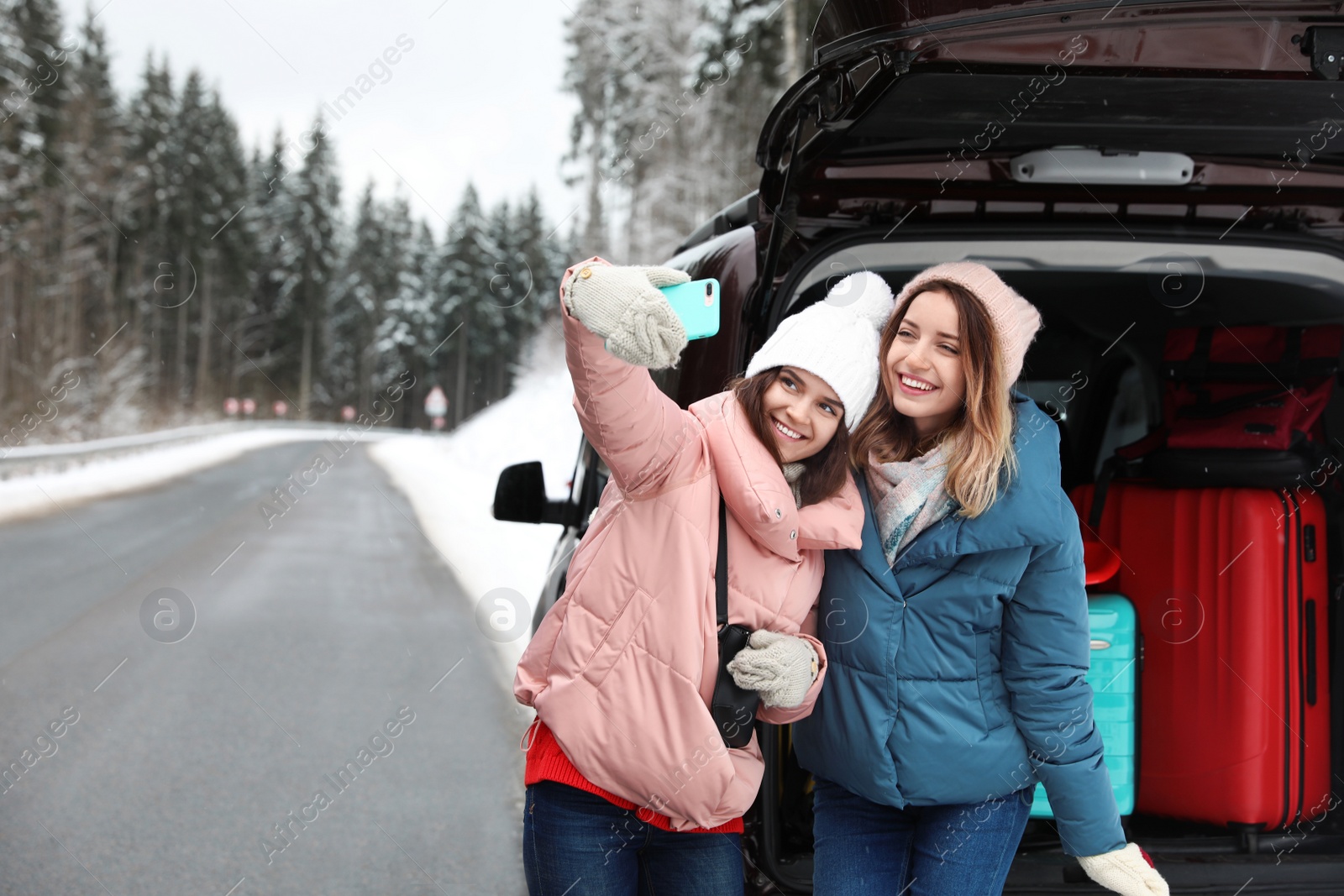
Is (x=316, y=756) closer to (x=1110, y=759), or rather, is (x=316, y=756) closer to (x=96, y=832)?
(x=96, y=832)

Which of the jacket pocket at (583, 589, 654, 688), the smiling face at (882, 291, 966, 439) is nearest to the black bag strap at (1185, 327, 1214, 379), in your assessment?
the smiling face at (882, 291, 966, 439)

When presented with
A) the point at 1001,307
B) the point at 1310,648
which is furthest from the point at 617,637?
the point at 1310,648

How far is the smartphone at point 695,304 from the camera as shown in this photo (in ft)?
5.70

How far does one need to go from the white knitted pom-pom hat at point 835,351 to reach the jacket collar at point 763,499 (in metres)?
0.14

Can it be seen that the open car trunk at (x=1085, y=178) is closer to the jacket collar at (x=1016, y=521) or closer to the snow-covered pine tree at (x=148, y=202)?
the jacket collar at (x=1016, y=521)

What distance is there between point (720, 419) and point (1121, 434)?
8.88ft

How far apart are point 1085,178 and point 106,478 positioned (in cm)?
2046

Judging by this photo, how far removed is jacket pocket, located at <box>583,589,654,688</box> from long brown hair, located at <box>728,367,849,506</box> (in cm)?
39

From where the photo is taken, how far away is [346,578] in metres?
9.55

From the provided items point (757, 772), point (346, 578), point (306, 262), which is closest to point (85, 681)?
point (346, 578)

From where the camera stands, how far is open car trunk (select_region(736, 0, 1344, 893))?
1.61 meters

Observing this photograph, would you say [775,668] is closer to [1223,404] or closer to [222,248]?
[1223,404]

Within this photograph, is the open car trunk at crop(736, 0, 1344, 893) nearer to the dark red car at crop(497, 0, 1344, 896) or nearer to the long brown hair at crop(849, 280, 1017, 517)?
the dark red car at crop(497, 0, 1344, 896)

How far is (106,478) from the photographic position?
745 inches
